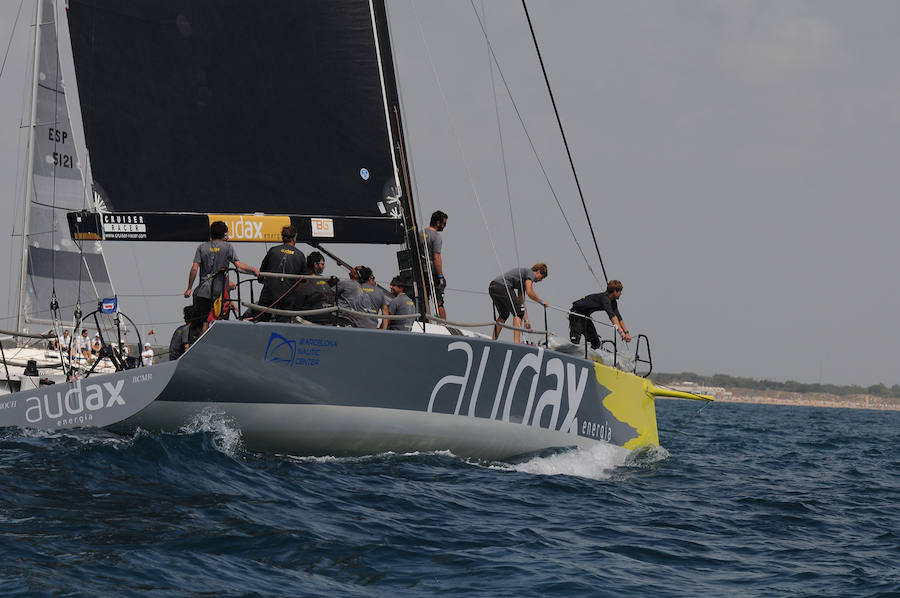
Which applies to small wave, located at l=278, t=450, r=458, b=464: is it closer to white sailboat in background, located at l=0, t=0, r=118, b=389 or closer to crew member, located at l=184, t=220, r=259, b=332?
crew member, located at l=184, t=220, r=259, b=332

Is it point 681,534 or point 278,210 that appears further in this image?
point 278,210

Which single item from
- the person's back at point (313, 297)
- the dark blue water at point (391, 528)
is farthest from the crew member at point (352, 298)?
the dark blue water at point (391, 528)

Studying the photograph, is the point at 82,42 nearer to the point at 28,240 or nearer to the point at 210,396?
the point at 210,396

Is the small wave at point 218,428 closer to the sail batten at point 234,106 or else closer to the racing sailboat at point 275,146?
the racing sailboat at point 275,146

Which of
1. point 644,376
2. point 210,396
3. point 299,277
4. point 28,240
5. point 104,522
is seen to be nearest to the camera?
point 104,522

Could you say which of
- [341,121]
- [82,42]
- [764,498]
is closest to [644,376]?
[764,498]

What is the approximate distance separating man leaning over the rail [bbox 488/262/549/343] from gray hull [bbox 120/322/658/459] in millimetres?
1095

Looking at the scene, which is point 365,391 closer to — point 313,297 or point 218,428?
point 313,297

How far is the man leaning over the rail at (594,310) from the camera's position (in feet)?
36.9

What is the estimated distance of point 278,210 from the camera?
998 cm

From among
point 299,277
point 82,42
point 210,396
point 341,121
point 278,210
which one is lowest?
point 210,396

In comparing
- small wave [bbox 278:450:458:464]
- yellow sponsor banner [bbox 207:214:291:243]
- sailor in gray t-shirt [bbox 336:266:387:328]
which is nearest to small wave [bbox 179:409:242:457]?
small wave [bbox 278:450:458:464]

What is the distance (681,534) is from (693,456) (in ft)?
23.7

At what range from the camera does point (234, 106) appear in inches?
390
